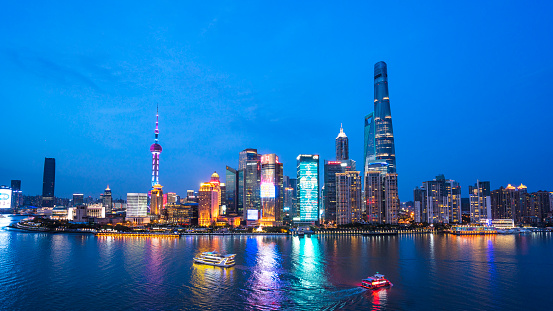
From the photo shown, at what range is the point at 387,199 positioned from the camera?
164625 mm

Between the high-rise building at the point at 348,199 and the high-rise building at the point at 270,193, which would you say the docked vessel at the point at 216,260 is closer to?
the high-rise building at the point at 270,193

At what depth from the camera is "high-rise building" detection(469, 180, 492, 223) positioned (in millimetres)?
185875

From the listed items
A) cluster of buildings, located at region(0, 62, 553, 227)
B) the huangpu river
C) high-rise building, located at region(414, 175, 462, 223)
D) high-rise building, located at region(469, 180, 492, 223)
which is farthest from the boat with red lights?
high-rise building, located at region(469, 180, 492, 223)

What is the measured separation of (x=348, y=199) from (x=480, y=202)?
74.3 meters

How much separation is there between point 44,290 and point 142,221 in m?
145

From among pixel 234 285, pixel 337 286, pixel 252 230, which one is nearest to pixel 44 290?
pixel 234 285

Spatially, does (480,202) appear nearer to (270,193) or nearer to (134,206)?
(270,193)

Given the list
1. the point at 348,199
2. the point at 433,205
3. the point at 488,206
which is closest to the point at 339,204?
the point at 348,199

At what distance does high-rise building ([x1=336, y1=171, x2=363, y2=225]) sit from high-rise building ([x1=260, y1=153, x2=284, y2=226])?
1014 inches

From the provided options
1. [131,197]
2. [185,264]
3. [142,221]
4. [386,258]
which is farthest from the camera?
[131,197]

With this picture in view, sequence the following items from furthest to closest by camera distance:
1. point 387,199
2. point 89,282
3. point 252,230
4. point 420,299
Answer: point 387,199, point 252,230, point 89,282, point 420,299

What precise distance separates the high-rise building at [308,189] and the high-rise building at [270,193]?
35.3 feet

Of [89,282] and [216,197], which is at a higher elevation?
[216,197]

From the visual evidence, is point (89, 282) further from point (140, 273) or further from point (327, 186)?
point (327, 186)
